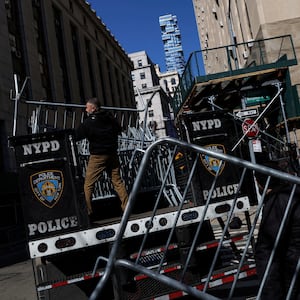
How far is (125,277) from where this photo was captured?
468 centimetres

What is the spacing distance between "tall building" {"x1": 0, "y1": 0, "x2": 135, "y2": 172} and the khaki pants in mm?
9753

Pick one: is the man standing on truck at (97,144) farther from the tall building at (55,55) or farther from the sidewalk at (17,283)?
the tall building at (55,55)

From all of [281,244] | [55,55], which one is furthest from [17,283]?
[55,55]

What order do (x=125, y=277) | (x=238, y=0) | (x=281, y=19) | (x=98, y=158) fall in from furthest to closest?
(x=238, y=0) < (x=281, y=19) < (x=98, y=158) < (x=125, y=277)

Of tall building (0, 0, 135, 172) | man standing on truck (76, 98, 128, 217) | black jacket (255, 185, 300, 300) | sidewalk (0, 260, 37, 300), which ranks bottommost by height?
sidewalk (0, 260, 37, 300)

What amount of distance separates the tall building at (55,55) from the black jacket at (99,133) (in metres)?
9.74

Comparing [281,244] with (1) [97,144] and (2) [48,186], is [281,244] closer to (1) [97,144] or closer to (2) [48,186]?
(2) [48,186]

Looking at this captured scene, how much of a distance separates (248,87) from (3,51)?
52.8 ft

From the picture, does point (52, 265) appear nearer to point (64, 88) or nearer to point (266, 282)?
point (266, 282)

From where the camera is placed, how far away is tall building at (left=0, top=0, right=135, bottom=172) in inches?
1047

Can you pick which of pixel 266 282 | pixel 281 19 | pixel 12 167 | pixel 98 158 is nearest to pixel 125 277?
pixel 98 158

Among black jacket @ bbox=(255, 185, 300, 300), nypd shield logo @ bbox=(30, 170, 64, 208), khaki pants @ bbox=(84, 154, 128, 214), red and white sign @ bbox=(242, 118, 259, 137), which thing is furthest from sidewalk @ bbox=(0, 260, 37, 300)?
red and white sign @ bbox=(242, 118, 259, 137)

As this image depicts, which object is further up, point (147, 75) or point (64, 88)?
point (147, 75)

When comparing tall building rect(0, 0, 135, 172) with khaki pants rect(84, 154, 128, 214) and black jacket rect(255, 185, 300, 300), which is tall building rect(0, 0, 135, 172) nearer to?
khaki pants rect(84, 154, 128, 214)
